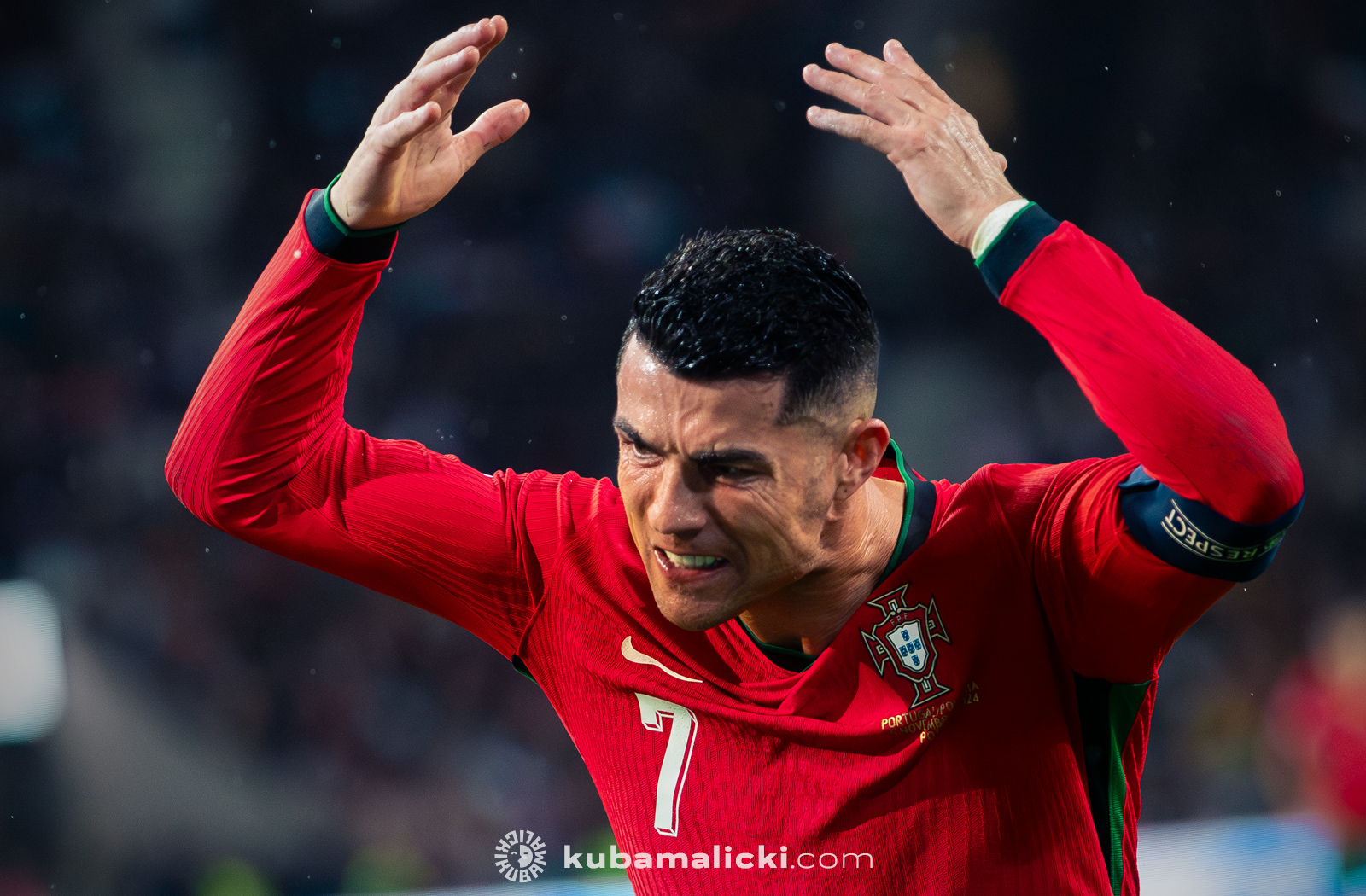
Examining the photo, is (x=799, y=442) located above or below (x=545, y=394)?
above

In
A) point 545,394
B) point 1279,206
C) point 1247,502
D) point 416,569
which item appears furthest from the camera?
point 1279,206

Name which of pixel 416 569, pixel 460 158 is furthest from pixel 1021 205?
pixel 416 569

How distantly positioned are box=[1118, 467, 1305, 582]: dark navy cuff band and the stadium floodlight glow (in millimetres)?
3080

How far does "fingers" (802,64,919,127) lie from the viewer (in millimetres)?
1150

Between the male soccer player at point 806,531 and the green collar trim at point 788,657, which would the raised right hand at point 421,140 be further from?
the green collar trim at point 788,657

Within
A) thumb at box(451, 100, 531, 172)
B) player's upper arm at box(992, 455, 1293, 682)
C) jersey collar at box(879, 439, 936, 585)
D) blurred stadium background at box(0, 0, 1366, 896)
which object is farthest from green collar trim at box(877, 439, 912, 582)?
blurred stadium background at box(0, 0, 1366, 896)

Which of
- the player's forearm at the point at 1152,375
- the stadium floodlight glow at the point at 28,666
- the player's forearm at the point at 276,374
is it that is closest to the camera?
the player's forearm at the point at 1152,375

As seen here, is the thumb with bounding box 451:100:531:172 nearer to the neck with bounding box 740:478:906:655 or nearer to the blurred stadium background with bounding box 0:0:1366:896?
the neck with bounding box 740:478:906:655

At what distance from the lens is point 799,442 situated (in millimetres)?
1193

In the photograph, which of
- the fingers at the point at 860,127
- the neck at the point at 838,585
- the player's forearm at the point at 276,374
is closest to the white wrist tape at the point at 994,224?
the fingers at the point at 860,127

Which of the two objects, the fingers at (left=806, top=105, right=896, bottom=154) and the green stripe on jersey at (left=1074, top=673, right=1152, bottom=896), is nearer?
the fingers at (left=806, top=105, right=896, bottom=154)

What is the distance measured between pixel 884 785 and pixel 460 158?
0.87 metres

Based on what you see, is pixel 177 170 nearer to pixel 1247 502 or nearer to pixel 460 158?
pixel 460 158

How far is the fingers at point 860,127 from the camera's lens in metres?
1.14
